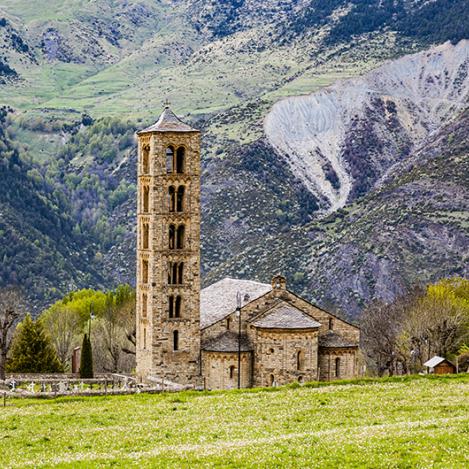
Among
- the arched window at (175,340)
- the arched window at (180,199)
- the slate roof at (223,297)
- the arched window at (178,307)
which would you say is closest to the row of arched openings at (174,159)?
the arched window at (180,199)

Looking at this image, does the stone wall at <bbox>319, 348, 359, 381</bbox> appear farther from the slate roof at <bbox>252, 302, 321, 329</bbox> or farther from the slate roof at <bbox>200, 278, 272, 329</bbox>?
the slate roof at <bbox>200, 278, 272, 329</bbox>

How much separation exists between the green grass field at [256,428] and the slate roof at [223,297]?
21.1 metres

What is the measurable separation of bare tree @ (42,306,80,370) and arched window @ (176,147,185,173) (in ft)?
92.0

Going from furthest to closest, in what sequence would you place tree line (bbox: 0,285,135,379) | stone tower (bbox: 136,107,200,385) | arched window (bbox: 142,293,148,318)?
1. tree line (bbox: 0,285,135,379)
2. arched window (bbox: 142,293,148,318)
3. stone tower (bbox: 136,107,200,385)

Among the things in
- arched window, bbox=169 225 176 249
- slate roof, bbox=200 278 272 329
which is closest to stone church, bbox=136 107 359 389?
arched window, bbox=169 225 176 249

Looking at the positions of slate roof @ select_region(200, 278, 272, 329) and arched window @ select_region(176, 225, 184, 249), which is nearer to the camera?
arched window @ select_region(176, 225, 184, 249)

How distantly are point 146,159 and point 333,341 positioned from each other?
14943 millimetres

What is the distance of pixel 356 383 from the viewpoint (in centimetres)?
6003

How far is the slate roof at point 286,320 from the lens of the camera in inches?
3039

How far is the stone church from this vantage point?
7744 centimetres

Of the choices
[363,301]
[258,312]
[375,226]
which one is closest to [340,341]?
[258,312]

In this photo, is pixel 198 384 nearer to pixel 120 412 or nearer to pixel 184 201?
pixel 184 201

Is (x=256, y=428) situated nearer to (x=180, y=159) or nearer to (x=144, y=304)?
(x=144, y=304)

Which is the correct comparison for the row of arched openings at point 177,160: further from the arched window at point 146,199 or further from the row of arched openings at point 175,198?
the arched window at point 146,199
